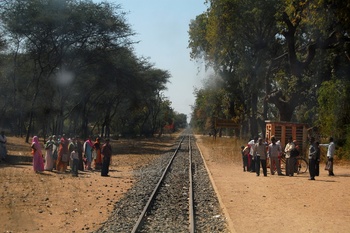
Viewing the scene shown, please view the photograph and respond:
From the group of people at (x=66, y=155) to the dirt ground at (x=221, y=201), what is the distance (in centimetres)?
52

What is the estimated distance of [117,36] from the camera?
131 ft

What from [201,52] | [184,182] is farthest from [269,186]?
[201,52]

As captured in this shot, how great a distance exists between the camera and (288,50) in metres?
29.3

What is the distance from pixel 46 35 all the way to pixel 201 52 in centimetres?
1382

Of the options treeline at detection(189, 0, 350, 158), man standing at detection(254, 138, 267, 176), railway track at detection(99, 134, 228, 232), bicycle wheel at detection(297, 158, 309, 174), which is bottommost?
railway track at detection(99, 134, 228, 232)

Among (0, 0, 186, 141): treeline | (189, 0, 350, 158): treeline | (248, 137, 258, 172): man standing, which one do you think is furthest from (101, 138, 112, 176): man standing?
(0, 0, 186, 141): treeline

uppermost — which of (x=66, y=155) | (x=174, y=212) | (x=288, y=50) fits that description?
(x=288, y=50)

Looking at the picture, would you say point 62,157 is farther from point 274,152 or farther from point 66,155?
point 274,152

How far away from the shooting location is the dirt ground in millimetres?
11004

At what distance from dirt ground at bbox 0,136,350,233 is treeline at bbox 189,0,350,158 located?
7132 millimetres

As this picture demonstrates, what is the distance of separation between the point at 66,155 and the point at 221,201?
378 inches

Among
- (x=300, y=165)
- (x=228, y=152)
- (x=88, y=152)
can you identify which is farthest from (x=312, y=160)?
(x=228, y=152)

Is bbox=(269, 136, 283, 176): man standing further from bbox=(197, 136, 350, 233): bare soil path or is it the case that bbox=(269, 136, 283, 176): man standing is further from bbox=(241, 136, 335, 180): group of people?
bbox=(197, 136, 350, 233): bare soil path

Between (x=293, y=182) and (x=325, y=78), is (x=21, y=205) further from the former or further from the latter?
(x=325, y=78)
